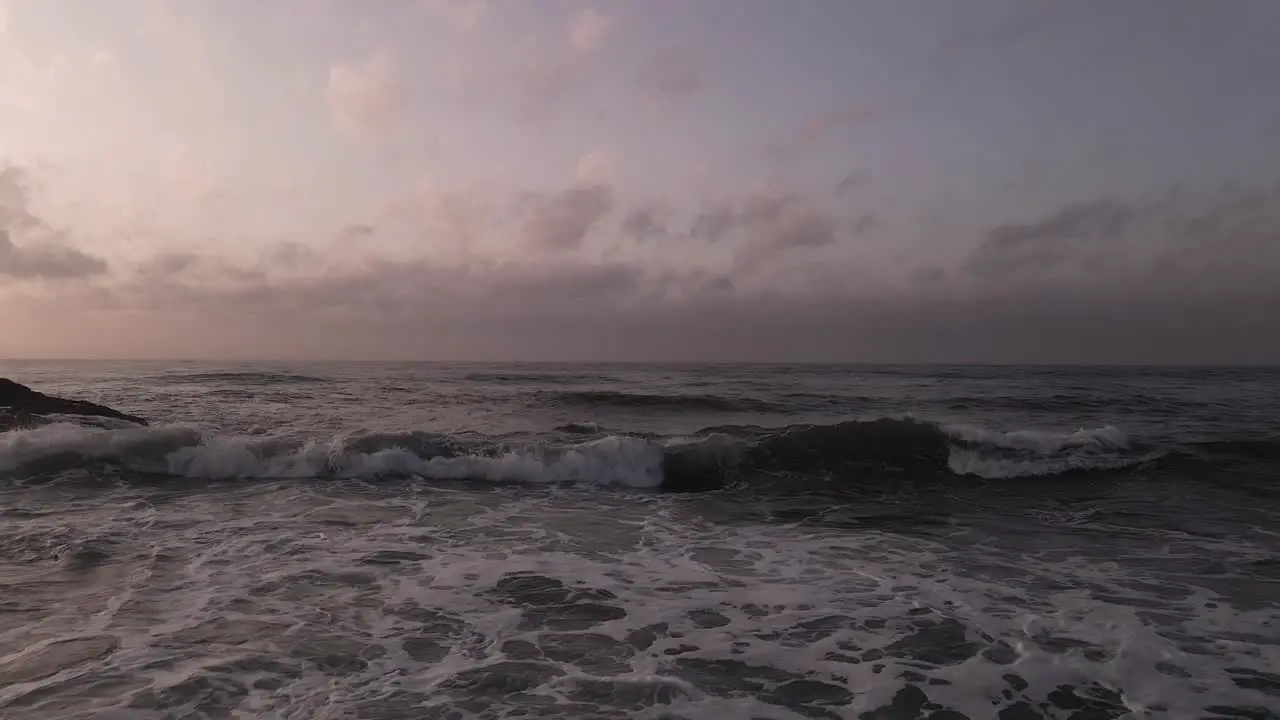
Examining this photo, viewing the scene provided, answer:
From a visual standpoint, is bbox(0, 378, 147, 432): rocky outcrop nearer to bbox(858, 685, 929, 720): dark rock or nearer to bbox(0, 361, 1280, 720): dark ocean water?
bbox(0, 361, 1280, 720): dark ocean water

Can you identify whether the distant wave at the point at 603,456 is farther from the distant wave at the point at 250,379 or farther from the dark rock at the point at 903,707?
the distant wave at the point at 250,379

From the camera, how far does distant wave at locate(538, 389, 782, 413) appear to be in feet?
87.2

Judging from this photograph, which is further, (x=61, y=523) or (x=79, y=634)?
(x=61, y=523)

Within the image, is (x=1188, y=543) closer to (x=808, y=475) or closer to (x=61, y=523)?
(x=808, y=475)

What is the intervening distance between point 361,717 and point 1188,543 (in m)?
10.5

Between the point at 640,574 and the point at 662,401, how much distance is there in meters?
20.9

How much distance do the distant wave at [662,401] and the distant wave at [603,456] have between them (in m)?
9.70

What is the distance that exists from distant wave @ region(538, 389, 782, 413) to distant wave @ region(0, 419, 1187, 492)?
382 inches

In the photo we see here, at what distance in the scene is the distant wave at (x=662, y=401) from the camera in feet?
87.2

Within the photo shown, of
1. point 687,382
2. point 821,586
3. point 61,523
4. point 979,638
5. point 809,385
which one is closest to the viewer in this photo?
point 979,638

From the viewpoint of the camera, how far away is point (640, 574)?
765cm

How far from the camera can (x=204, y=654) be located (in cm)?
524

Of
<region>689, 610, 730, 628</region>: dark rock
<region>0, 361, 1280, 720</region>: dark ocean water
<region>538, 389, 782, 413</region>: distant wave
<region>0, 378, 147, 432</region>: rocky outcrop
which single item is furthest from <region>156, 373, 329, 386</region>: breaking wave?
<region>689, 610, 730, 628</region>: dark rock

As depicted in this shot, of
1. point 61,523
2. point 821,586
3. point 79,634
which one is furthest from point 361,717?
point 61,523
